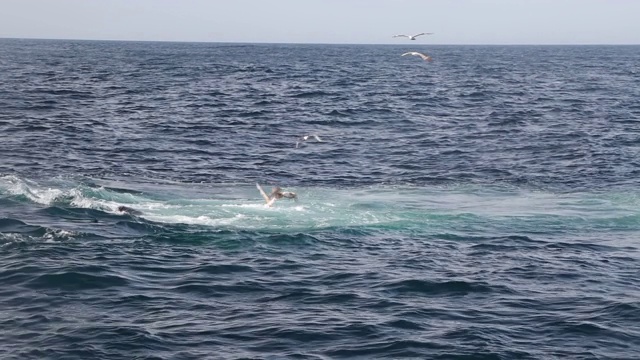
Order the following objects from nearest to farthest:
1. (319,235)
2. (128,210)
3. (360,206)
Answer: (319,235) < (128,210) < (360,206)

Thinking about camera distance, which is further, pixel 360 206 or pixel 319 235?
pixel 360 206

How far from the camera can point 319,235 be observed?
3306 centimetres

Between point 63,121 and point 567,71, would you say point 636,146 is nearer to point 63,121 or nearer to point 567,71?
point 63,121

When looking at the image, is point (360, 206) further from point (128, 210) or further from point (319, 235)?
point (128, 210)

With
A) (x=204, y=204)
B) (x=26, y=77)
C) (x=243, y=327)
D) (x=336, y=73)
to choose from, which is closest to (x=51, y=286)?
(x=243, y=327)


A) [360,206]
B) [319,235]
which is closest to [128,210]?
[319,235]

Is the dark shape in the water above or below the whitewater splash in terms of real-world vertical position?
above

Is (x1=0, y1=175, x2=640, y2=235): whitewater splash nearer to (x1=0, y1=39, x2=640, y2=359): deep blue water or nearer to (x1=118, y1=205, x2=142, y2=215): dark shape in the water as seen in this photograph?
(x1=0, y1=39, x2=640, y2=359): deep blue water

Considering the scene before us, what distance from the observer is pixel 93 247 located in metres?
30.5

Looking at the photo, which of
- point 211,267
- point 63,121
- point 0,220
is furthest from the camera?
point 63,121

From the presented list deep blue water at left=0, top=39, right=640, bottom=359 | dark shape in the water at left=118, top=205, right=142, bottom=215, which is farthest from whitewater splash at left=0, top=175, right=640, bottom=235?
dark shape in the water at left=118, top=205, right=142, bottom=215

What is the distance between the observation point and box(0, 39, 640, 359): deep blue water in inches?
902

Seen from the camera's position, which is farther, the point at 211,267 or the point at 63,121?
the point at 63,121

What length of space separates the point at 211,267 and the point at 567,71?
10872 centimetres
